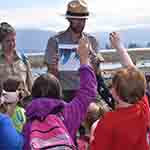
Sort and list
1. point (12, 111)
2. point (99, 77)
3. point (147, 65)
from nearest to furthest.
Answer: point (12, 111), point (99, 77), point (147, 65)

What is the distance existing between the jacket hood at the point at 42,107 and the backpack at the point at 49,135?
56 millimetres

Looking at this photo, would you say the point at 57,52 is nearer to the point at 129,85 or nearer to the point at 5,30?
the point at 5,30

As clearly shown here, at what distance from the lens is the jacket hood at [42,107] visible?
170 inches

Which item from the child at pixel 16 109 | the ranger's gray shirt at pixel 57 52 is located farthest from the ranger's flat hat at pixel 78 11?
the child at pixel 16 109

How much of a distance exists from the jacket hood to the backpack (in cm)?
6

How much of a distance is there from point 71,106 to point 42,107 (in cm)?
31

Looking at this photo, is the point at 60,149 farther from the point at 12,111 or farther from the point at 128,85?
the point at 12,111

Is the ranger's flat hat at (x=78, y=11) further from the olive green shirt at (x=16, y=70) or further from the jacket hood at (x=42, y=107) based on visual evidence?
the jacket hood at (x=42, y=107)

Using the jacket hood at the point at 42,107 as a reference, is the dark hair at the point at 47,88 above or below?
above

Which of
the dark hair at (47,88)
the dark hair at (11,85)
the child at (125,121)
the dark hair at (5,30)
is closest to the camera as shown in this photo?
the child at (125,121)

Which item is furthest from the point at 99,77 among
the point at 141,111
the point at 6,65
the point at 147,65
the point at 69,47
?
the point at 147,65

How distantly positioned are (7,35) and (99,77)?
128 cm

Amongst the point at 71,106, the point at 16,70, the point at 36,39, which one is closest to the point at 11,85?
the point at 16,70

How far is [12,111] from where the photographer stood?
5.46 meters
